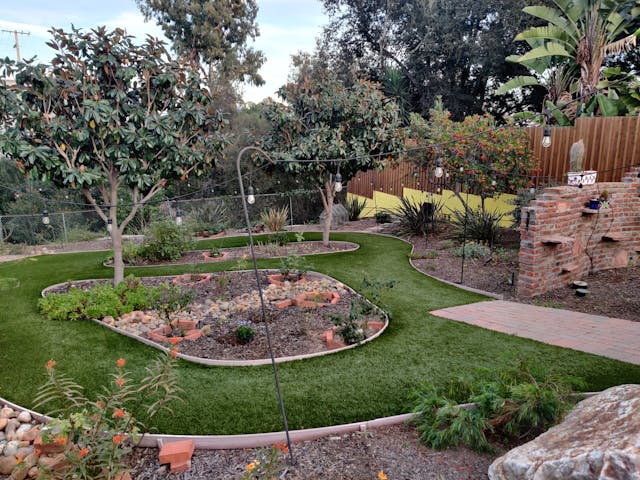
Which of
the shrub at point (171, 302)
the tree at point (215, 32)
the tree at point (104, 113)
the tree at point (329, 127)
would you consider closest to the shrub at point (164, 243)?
the tree at point (104, 113)

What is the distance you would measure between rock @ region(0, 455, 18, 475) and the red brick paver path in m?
4.78

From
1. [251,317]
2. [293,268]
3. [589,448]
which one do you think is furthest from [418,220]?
[589,448]

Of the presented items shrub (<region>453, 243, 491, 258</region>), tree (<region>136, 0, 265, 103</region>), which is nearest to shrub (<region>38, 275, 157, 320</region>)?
shrub (<region>453, 243, 491, 258</region>)

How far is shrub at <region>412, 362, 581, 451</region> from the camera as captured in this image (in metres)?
2.87

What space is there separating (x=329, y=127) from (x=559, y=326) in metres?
6.16

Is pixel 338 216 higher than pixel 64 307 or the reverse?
higher

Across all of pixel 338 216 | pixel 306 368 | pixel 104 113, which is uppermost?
pixel 104 113

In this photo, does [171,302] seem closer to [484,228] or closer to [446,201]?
[484,228]

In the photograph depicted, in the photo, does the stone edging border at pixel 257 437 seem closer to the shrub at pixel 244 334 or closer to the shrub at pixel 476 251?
the shrub at pixel 244 334

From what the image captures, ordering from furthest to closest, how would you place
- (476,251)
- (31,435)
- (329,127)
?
(329,127), (476,251), (31,435)

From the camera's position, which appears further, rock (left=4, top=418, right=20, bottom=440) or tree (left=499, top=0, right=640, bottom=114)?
tree (left=499, top=0, right=640, bottom=114)

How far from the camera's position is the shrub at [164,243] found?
9.74 m

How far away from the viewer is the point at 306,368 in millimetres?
4352

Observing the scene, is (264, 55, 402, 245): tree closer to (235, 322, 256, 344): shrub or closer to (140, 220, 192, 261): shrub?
(140, 220, 192, 261): shrub
